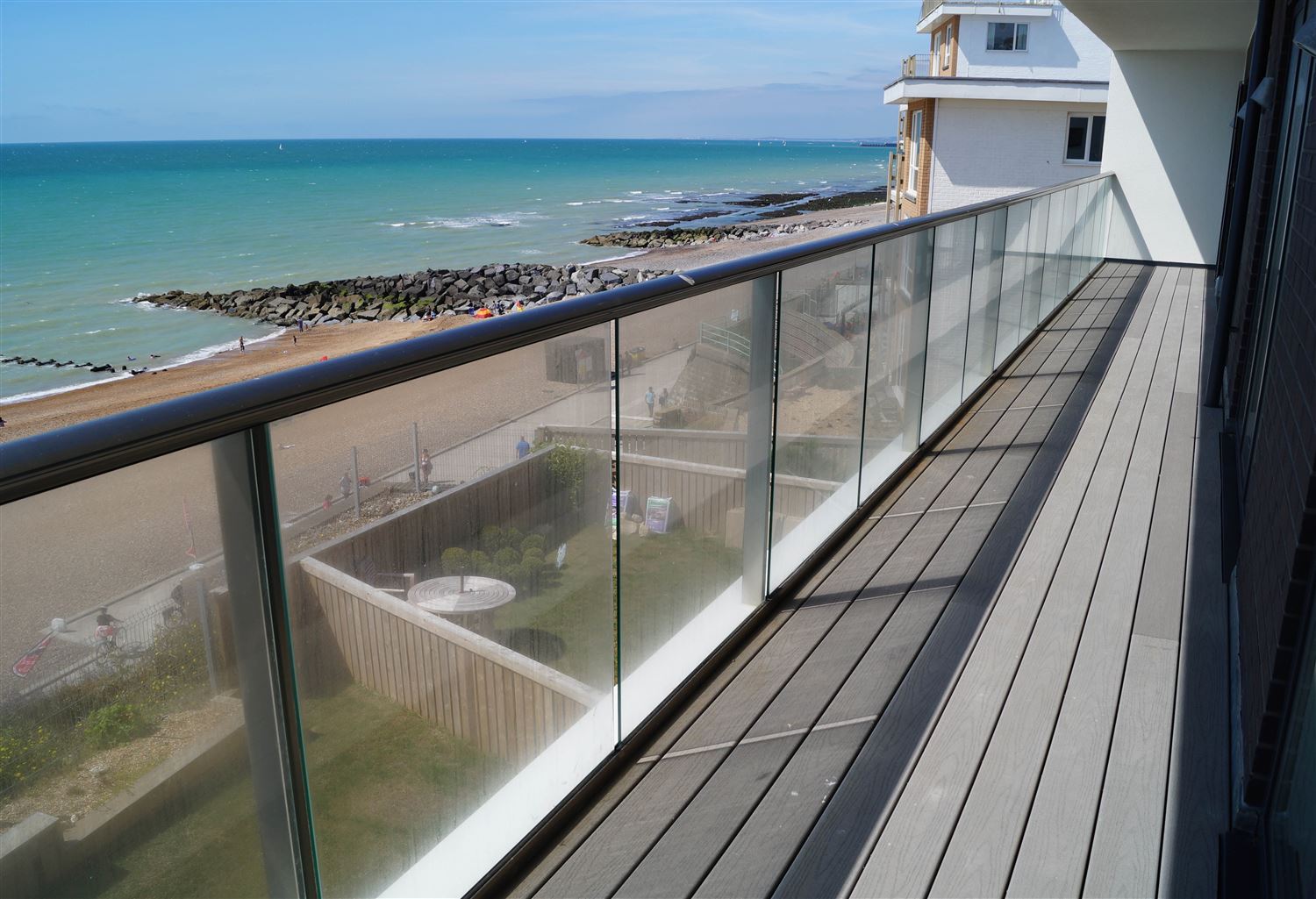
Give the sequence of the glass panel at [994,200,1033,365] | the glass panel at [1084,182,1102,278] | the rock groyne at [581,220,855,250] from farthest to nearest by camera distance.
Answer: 1. the rock groyne at [581,220,855,250]
2. the glass panel at [1084,182,1102,278]
3. the glass panel at [994,200,1033,365]

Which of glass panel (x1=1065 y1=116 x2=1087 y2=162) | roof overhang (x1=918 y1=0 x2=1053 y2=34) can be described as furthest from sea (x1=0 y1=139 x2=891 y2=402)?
glass panel (x1=1065 y1=116 x2=1087 y2=162)

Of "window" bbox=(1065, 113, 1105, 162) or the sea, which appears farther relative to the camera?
the sea

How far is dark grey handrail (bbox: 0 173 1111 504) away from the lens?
3.37ft

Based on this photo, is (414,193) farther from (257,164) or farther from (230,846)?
(230,846)

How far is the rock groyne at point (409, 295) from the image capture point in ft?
106

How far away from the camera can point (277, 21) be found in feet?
361

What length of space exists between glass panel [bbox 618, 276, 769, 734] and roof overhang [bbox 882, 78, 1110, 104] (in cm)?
2328

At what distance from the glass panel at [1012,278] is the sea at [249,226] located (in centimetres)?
2440

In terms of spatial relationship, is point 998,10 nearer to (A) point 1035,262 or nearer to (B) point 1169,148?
(B) point 1169,148

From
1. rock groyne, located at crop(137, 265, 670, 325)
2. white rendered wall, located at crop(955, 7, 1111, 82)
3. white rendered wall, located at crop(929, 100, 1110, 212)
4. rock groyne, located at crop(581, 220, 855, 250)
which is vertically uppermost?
white rendered wall, located at crop(955, 7, 1111, 82)

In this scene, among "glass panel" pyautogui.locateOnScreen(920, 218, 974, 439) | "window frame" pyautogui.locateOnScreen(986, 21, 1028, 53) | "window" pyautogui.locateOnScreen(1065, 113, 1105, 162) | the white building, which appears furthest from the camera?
"window frame" pyautogui.locateOnScreen(986, 21, 1028, 53)

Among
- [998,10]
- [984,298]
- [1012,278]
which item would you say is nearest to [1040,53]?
[998,10]

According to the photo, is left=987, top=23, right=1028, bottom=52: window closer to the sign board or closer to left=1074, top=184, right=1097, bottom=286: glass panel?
left=1074, top=184, right=1097, bottom=286: glass panel

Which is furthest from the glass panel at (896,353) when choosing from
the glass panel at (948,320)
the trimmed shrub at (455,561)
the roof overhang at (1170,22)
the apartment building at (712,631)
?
the roof overhang at (1170,22)
